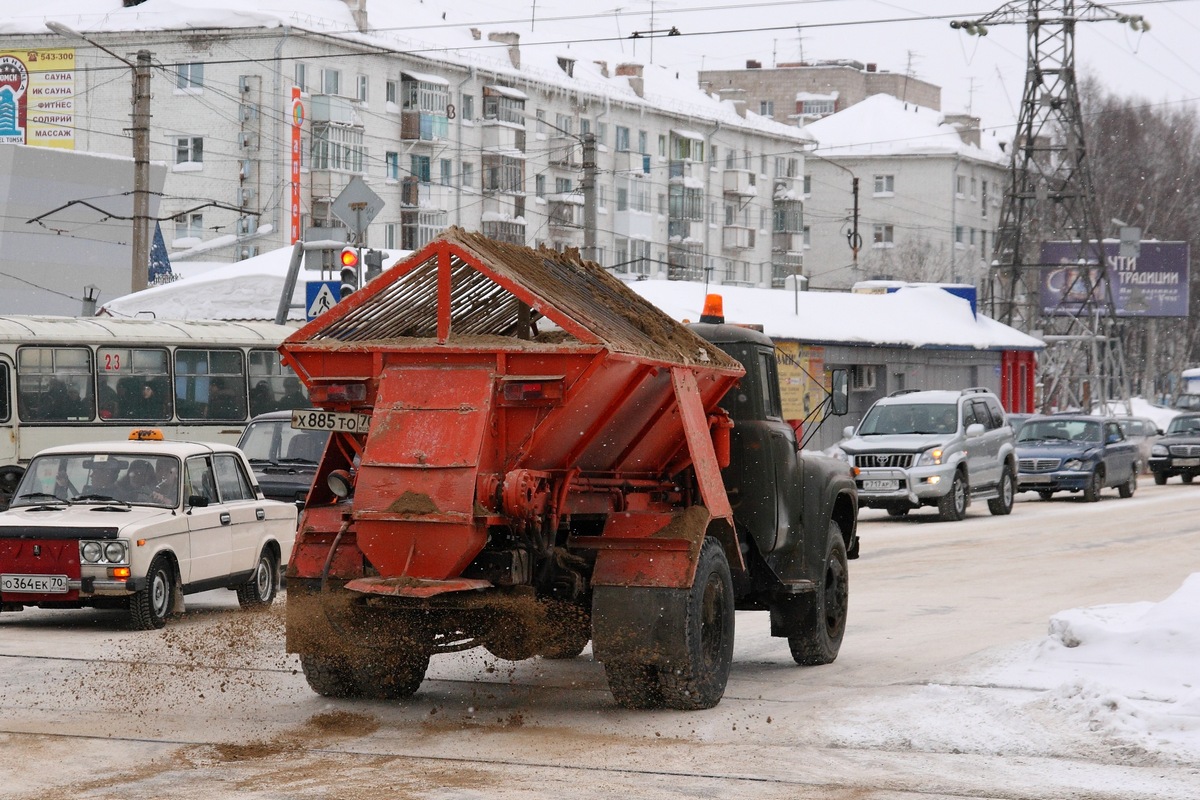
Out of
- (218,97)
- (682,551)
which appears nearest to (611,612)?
(682,551)

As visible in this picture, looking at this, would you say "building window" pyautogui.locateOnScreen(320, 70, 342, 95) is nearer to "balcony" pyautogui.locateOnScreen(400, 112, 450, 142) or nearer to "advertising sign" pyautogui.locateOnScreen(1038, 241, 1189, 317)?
"balcony" pyautogui.locateOnScreen(400, 112, 450, 142)

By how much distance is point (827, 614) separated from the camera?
12117mm

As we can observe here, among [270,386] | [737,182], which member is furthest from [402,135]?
[270,386]

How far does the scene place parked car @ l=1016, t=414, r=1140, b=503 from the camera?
3303cm

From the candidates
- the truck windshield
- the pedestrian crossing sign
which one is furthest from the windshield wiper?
the truck windshield

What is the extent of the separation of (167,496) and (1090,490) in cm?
2236

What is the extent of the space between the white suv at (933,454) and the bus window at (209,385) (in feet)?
30.2

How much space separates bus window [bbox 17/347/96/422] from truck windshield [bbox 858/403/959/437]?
1215 cm

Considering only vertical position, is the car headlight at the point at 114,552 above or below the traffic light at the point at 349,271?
below

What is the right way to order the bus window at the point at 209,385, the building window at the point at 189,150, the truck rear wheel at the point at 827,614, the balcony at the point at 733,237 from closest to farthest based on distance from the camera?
1. the truck rear wheel at the point at 827,614
2. the bus window at the point at 209,385
3. the building window at the point at 189,150
4. the balcony at the point at 733,237

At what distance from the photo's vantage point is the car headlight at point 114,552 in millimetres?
13406

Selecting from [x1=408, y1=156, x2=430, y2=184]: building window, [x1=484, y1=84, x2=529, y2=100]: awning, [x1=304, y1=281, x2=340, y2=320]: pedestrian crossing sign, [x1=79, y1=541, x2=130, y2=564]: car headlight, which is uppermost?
[x1=484, y1=84, x2=529, y2=100]: awning

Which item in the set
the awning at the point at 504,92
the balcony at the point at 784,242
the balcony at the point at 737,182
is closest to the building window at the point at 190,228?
the awning at the point at 504,92

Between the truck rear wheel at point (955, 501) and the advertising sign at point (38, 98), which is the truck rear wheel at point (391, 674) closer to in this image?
the truck rear wheel at point (955, 501)
